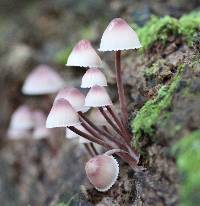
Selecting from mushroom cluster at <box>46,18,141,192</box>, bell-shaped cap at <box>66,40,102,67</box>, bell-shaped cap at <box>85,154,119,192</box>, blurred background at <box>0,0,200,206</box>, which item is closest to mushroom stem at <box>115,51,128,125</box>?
mushroom cluster at <box>46,18,141,192</box>

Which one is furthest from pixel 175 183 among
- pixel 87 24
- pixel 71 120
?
pixel 87 24

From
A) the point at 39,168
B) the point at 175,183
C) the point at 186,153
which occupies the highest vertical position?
the point at 186,153

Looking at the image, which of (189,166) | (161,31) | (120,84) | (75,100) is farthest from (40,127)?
(189,166)

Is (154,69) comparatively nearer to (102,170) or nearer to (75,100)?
(75,100)

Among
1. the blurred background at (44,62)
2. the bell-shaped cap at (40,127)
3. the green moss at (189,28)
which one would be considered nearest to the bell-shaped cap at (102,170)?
the blurred background at (44,62)

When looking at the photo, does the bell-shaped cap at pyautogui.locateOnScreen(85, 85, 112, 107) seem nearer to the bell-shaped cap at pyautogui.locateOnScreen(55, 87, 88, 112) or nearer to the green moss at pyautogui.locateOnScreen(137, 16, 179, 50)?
the bell-shaped cap at pyautogui.locateOnScreen(55, 87, 88, 112)

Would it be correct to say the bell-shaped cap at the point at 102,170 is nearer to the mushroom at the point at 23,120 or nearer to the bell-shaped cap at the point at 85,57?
the bell-shaped cap at the point at 85,57

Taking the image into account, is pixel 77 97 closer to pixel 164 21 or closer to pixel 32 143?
pixel 164 21
